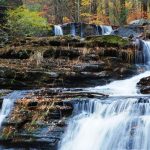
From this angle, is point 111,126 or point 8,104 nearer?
point 111,126

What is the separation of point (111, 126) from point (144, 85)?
373cm

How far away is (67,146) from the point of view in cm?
1202

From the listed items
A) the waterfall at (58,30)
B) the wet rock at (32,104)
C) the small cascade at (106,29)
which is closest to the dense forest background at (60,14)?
the waterfall at (58,30)

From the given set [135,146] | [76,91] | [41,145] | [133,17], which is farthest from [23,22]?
[133,17]

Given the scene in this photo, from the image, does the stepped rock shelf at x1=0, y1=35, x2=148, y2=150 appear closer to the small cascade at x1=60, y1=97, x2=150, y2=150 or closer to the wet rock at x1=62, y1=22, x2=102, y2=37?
the small cascade at x1=60, y1=97, x2=150, y2=150

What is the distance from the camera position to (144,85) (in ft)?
50.2

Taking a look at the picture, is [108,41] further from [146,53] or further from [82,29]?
[82,29]

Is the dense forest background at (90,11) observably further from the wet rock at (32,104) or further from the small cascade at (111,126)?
the small cascade at (111,126)

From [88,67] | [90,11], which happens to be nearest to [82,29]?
[88,67]

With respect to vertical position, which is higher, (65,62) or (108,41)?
(108,41)

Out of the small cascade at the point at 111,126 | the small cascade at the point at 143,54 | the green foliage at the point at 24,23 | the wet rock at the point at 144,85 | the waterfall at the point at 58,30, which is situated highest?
the green foliage at the point at 24,23

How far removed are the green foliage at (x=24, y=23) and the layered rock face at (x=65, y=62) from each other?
2.65 metres

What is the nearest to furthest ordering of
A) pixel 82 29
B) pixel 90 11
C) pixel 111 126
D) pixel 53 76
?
pixel 111 126, pixel 53 76, pixel 82 29, pixel 90 11

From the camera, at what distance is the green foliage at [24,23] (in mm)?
21719
